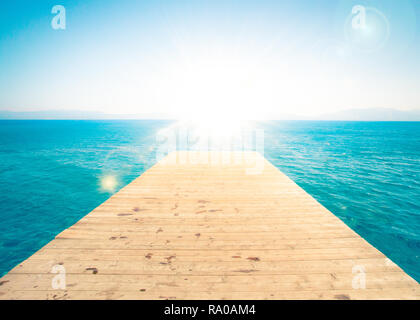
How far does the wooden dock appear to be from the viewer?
2.13m

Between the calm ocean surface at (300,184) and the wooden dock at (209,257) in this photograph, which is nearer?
the wooden dock at (209,257)

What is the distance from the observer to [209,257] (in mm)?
2672

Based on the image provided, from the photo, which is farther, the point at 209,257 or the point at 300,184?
the point at 300,184

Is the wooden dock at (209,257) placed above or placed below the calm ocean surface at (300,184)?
above

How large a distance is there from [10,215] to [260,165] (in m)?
11.4

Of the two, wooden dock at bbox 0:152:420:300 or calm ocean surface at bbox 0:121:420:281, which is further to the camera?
calm ocean surface at bbox 0:121:420:281

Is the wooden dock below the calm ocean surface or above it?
above

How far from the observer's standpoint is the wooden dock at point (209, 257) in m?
2.13

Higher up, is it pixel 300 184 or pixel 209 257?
pixel 209 257

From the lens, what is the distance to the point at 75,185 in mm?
11805

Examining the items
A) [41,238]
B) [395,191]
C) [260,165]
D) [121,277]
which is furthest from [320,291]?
[395,191]
